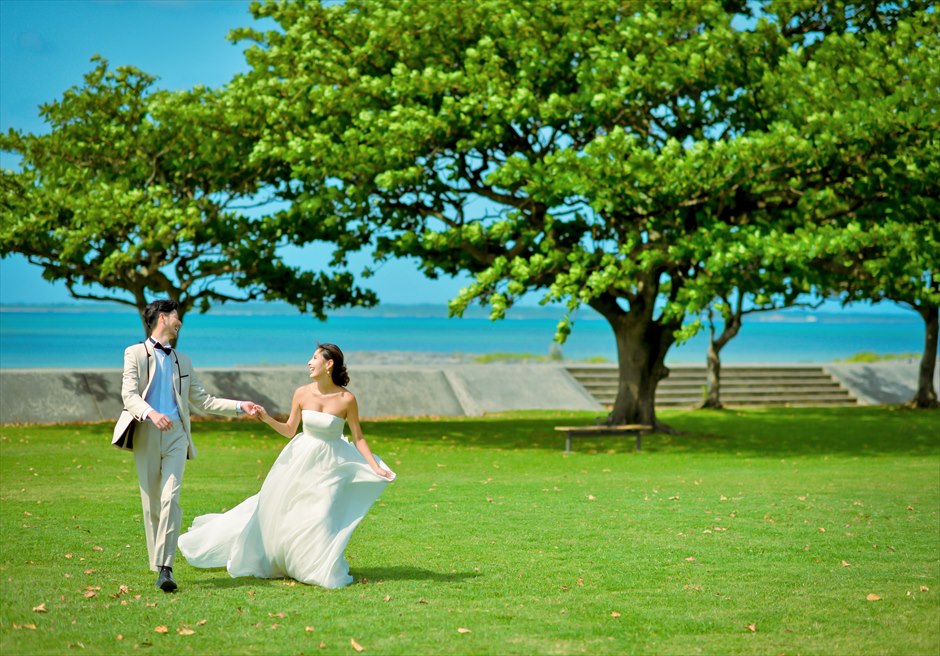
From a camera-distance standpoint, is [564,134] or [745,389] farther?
[745,389]

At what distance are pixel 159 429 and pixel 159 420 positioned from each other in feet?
0.57

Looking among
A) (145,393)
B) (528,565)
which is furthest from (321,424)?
(528,565)

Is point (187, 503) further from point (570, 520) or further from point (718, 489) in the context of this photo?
point (718, 489)

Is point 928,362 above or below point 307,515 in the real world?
above

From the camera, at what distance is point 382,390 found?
2838 cm

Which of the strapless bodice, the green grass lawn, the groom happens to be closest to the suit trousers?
the groom

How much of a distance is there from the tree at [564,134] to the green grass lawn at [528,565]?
15.0 feet

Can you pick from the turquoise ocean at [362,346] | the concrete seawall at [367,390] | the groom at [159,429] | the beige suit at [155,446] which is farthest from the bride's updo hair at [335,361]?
the turquoise ocean at [362,346]

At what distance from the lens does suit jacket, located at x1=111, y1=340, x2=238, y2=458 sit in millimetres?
7957

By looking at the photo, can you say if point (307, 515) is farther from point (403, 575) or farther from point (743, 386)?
point (743, 386)

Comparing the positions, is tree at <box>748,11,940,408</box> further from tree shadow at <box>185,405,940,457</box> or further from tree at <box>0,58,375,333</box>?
tree at <box>0,58,375,333</box>

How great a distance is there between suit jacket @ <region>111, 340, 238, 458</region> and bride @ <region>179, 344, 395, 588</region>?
A: 451 millimetres

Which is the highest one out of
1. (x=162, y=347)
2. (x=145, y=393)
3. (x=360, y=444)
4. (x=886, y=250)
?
(x=886, y=250)

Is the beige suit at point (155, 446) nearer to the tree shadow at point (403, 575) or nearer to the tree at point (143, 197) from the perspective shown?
the tree shadow at point (403, 575)
